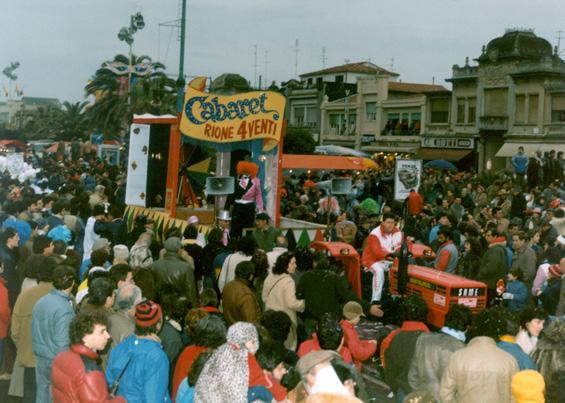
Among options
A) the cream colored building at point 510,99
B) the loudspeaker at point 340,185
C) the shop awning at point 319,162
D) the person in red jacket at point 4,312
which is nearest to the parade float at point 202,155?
the loudspeaker at point 340,185

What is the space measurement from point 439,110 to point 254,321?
44.5 metres

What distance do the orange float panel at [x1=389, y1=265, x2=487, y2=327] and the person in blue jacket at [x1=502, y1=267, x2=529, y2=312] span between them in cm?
38

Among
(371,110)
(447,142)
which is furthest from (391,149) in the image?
(447,142)

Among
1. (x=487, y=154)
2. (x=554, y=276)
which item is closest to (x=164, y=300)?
(x=554, y=276)

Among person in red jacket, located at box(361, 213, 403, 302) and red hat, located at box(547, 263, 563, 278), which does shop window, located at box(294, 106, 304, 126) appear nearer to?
person in red jacket, located at box(361, 213, 403, 302)

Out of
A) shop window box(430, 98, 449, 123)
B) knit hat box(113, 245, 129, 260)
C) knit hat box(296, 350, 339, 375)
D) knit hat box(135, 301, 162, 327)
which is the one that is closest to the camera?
knit hat box(296, 350, 339, 375)

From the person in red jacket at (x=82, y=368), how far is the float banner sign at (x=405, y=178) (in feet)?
36.8

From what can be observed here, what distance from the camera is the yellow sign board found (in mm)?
15414

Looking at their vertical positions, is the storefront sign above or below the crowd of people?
above

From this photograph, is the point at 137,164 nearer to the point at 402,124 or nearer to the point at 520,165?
the point at 520,165

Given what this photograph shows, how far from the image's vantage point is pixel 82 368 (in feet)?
15.8

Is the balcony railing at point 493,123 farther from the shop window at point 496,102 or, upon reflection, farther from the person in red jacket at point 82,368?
the person in red jacket at point 82,368

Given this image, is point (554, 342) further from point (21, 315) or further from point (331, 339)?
point (21, 315)

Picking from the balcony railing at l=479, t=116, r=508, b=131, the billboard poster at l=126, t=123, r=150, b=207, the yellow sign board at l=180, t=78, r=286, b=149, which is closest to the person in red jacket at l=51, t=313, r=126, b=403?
the yellow sign board at l=180, t=78, r=286, b=149
